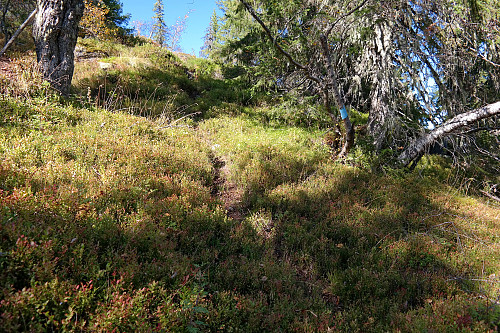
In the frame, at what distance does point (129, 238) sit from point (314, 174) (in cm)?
467

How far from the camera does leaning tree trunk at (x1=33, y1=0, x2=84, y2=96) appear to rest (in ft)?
22.4

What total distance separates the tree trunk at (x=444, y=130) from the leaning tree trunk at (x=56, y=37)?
32.7ft

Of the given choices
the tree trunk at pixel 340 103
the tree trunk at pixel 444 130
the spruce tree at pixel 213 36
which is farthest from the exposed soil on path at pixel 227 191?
the spruce tree at pixel 213 36

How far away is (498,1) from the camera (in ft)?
23.1

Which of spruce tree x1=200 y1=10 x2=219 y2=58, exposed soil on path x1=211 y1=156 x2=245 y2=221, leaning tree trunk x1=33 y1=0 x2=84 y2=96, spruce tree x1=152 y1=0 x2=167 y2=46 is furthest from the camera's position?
spruce tree x1=152 y1=0 x2=167 y2=46

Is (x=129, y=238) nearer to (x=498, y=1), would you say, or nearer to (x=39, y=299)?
(x=39, y=299)

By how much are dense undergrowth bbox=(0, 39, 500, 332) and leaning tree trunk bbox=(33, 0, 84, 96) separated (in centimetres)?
59

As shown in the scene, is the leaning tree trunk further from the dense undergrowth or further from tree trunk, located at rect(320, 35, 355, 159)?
tree trunk, located at rect(320, 35, 355, 159)

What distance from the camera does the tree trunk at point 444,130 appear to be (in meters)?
6.44

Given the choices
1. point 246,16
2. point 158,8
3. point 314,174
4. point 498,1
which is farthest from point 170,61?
point 158,8

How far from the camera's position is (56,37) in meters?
6.95

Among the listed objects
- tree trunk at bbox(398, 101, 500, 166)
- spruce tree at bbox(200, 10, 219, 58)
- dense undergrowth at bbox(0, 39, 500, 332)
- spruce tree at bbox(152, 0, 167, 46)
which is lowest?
dense undergrowth at bbox(0, 39, 500, 332)

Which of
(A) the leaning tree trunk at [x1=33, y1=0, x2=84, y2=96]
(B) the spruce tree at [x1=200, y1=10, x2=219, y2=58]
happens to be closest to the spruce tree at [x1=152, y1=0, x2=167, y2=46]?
(B) the spruce tree at [x1=200, y1=10, x2=219, y2=58]

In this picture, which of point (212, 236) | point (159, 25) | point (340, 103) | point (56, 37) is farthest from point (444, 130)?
point (159, 25)
